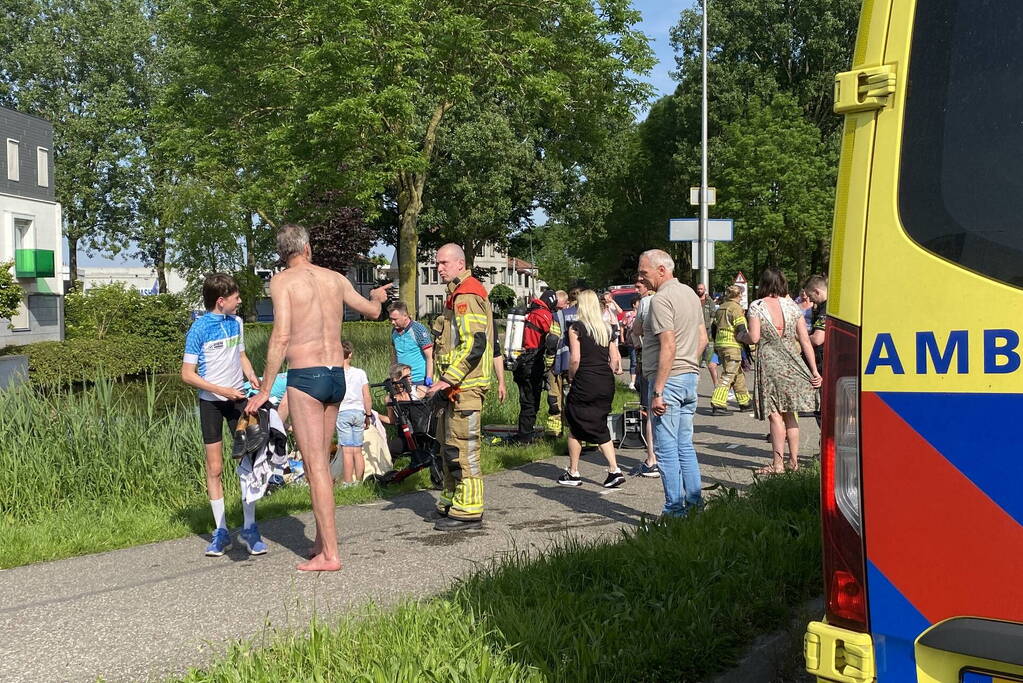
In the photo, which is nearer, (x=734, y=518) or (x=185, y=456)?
(x=734, y=518)

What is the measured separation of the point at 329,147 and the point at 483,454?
11318 millimetres

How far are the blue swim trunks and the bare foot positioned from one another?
2.84ft

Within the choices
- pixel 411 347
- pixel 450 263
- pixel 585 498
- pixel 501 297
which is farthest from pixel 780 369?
pixel 501 297

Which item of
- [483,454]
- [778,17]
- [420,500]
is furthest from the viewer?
[778,17]

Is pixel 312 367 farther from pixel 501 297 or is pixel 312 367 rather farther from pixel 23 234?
pixel 501 297

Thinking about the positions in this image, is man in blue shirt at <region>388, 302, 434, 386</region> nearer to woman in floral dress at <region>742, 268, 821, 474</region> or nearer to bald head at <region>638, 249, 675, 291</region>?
woman in floral dress at <region>742, 268, 821, 474</region>

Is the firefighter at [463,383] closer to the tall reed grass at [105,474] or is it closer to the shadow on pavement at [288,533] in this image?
the shadow on pavement at [288,533]

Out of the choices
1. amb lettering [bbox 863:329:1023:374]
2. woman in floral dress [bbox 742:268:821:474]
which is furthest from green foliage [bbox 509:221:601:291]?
amb lettering [bbox 863:329:1023:374]

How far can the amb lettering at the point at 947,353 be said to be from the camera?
2.15 m

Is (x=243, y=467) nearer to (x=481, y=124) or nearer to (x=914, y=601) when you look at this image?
(x=914, y=601)

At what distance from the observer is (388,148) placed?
2116 centimetres

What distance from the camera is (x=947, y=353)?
7.32ft

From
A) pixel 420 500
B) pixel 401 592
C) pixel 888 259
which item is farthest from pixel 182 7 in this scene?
pixel 888 259

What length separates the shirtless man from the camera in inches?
223
